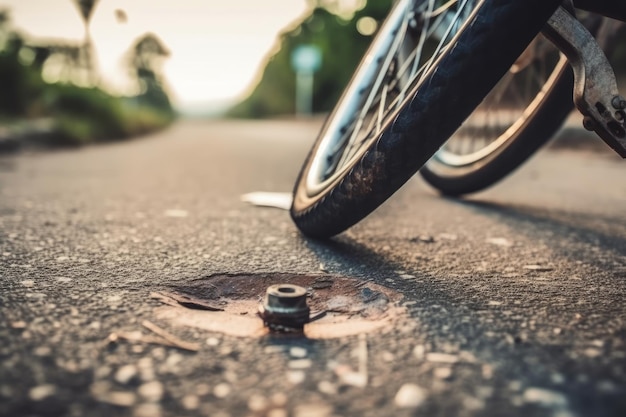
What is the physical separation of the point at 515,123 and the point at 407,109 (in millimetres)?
1257

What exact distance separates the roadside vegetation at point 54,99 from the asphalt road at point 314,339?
513 centimetres

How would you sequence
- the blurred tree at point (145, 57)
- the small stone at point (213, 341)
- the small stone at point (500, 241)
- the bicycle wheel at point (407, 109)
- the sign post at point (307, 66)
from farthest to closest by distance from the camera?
the sign post at point (307, 66)
the blurred tree at point (145, 57)
the small stone at point (500, 241)
the bicycle wheel at point (407, 109)
the small stone at point (213, 341)

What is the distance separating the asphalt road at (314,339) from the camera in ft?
2.69

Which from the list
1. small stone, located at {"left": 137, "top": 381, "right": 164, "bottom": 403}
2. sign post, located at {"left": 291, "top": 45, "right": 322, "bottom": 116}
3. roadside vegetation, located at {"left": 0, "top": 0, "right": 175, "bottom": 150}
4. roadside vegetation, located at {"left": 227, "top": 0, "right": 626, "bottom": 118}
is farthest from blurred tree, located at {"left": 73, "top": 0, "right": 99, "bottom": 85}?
sign post, located at {"left": 291, "top": 45, "right": 322, "bottom": 116}

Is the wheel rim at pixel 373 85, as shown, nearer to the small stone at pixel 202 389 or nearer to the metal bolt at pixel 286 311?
the metal bolt at pixel 286 311

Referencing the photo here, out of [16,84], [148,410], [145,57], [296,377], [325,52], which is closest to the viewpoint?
[148,410]

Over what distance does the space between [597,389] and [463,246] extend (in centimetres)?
103

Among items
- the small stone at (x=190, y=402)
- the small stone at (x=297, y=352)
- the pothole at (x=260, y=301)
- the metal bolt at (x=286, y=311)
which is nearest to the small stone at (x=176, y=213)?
the pothole at (x=260, y=301)

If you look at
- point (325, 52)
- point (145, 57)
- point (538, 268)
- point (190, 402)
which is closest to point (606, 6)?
point (538, 268)

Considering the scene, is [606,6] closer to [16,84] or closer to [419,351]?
[419,351]

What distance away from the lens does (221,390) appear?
0.84 metres

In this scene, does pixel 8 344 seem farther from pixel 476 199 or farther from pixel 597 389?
pixel 476 199

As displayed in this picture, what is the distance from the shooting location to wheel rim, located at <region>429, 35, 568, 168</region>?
2389mm

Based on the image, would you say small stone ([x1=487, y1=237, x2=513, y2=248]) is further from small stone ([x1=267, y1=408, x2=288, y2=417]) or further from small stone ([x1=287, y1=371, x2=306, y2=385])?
small stone ([x1=267, y1=408, x2=288, y2=417])
